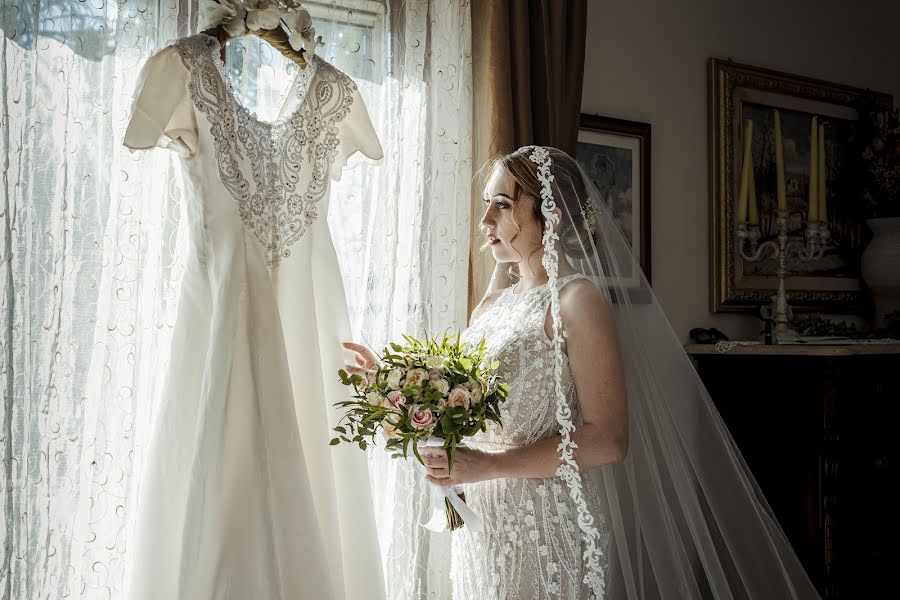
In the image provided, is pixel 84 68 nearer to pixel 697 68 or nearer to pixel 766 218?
pixel 697 68

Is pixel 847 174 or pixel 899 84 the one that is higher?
pixel 899 84

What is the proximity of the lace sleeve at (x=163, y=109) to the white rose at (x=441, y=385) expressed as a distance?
82 cm

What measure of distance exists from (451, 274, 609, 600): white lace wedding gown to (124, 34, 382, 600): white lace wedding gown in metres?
0.29

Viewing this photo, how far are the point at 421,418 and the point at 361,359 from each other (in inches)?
14.1

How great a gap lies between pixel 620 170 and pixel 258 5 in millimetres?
1671

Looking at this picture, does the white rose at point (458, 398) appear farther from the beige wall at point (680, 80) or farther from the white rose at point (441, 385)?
the beige wall at point (680, 80)

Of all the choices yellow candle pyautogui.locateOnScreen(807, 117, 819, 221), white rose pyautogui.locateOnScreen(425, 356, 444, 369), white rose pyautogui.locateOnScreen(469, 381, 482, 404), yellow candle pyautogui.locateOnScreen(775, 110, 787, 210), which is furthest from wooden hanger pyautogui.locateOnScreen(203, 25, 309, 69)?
yellow candle pyautogui.locateOnScreen(807, 117, 819, 221)

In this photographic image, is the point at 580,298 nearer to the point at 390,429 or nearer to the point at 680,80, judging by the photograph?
the point at 390,429

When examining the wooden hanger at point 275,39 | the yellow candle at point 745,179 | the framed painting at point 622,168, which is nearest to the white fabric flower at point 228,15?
the wooden hanger at point 275,39

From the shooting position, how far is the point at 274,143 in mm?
1896

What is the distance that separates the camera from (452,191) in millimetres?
2521

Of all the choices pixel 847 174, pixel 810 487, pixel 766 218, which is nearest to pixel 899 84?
pixel 847 174

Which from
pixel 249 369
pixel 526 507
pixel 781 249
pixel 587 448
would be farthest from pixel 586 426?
pixel 781 249

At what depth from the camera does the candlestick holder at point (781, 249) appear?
10.2 feet
